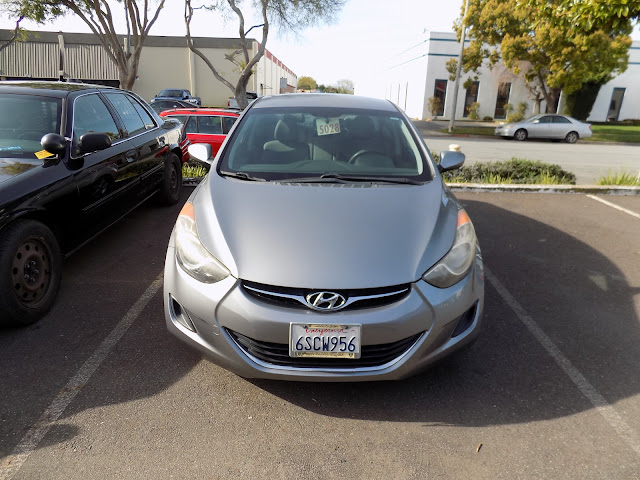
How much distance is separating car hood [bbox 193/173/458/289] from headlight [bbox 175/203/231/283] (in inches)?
1.9

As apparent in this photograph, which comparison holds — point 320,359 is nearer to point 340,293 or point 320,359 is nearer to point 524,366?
point 340,293

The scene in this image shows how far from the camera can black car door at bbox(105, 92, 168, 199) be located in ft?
16.5

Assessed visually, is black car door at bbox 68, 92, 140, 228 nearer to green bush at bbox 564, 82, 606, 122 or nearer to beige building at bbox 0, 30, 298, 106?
beige building at bbox 0, 30, 298, 106

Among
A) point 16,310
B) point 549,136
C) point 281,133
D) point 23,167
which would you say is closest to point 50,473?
point 16,310

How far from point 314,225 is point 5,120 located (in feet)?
10.4

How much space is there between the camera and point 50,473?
6.92 ft

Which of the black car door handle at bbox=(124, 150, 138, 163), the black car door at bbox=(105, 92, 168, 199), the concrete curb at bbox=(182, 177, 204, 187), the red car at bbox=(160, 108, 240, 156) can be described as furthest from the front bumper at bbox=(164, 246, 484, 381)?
the red car at bbox=(160, 108, 240, 156)

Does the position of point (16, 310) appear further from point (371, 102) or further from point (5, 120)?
point (371, 102)

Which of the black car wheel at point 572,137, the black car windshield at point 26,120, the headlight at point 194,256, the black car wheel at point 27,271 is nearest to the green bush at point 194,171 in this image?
the black car windshield at point 26,120

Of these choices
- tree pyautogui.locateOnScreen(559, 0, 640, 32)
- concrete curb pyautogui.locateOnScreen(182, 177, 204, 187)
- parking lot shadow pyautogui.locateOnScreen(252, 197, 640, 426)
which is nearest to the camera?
parking lot shadow pyautogui.locateOnScreen(252, 197, 640, 426)

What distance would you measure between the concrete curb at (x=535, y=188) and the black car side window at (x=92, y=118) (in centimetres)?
285

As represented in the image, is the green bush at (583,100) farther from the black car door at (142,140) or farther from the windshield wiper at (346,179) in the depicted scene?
the windshield wiper at (346,179)

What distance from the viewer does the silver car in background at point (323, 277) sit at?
89.4 inches

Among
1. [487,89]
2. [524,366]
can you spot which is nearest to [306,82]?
[487,89]
